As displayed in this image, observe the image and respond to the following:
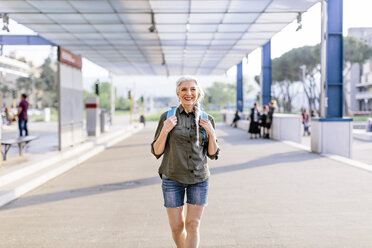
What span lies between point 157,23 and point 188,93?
12.5 m

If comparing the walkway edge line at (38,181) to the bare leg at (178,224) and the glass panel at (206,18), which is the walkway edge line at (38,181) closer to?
the bare leg at (178,224)

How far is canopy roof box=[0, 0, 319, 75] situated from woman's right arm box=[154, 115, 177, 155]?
377 inches

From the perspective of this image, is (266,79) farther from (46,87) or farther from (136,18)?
(46,87)

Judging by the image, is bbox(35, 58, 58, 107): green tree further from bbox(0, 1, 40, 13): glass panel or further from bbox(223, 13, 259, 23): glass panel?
bbox(223, 13, 259, 23): glass panel

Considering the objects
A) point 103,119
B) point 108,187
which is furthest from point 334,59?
point 103,119

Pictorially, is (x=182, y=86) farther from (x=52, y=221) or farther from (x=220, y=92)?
(x=220, y=92)

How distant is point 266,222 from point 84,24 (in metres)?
12.1

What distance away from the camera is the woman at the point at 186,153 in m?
3.01

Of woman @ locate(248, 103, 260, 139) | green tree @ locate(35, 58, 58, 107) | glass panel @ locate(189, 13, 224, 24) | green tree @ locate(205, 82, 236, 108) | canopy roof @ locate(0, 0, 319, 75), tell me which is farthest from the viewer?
green tree @ locate(205, 82, 236, 108)

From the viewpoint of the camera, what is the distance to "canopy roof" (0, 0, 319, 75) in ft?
41.0

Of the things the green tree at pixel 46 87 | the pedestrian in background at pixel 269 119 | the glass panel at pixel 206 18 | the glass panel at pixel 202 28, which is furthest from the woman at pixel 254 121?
the green tree at pixel 46 87

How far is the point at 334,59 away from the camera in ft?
39.9

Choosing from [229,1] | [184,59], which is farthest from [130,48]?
[229,1]

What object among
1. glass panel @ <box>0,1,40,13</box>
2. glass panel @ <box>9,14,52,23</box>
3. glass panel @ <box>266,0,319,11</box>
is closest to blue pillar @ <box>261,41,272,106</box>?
glass panel @ <box>266,0,319,11</box>
